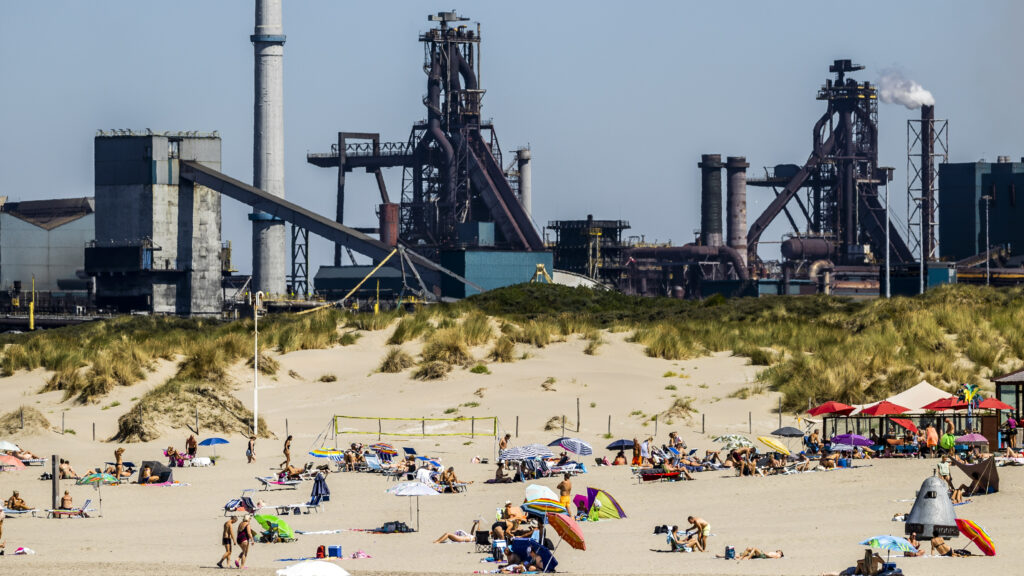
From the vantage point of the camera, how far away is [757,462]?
30172mm

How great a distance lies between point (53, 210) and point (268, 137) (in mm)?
31435

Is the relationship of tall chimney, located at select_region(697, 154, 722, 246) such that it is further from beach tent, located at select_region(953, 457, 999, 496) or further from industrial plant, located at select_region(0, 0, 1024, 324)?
beach tent, located at select_region(953, 457, 999, 496)

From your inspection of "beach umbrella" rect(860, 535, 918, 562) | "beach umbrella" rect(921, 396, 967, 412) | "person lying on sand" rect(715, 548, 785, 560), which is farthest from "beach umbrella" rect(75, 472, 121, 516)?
"beach umbrella" rect(921, 396, 967, 412)

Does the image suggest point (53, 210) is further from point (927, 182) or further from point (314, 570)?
point (314, 570)

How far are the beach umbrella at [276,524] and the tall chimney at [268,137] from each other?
84352 millimetres

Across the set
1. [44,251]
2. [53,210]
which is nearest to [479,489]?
[44,251]

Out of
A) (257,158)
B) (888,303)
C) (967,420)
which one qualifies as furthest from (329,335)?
(257,158)

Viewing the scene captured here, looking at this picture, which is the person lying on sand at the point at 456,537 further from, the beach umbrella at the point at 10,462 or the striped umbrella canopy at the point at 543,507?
the beach umbrella at the point at 10,462

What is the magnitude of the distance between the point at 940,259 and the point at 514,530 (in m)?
107

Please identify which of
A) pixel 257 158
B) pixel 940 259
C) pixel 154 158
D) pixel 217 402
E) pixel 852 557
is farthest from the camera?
pixel 940 259

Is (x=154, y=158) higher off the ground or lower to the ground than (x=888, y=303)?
higher

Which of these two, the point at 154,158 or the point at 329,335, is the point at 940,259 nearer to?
the point at 154,158

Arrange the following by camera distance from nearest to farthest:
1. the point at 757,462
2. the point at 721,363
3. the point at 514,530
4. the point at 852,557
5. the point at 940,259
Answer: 1. the point at 852,557
2. the point at 514,530
3. the point at 757,462
4. the point at 721,363
5. the point at 940,259

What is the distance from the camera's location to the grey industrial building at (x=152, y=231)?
98875 mm
